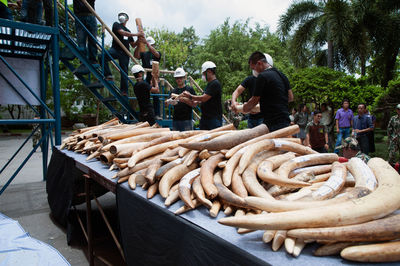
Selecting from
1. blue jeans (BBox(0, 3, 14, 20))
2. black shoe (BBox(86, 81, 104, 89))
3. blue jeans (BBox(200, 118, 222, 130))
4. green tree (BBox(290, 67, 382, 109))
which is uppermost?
blue jeans (BBox(0, 3, 14, 20))

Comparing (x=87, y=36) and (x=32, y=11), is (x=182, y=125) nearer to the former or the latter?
(x=87, y=36)

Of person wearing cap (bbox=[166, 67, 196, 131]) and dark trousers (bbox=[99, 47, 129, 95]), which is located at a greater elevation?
dark trousers (bbox=[99, 47, 129, 95])

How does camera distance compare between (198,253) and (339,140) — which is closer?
(198,253)

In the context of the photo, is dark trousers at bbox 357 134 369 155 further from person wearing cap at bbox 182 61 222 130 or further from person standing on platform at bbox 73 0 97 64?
person standing on platform at bbox 73 0 97 64

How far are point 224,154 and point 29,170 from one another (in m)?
8.88

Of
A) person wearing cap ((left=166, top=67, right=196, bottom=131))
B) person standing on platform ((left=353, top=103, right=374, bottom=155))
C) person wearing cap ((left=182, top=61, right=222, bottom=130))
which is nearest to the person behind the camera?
person wearing cap ((left=182, top=61, right=222, bottom=130))

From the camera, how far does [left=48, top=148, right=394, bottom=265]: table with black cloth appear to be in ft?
3.61

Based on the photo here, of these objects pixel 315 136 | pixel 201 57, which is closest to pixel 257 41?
pixel 201 57

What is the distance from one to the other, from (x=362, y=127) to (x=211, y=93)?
19.4 feet

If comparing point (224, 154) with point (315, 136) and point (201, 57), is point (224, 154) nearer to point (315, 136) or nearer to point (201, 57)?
point (315, 136)

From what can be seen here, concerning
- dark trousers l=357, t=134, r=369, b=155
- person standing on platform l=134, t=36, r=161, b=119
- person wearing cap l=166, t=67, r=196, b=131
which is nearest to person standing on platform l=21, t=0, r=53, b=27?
person standing on platform l=134, t=36, r=161, b=119

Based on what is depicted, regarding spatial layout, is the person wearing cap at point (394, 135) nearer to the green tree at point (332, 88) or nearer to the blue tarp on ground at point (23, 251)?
the green tree at point (332, 88)

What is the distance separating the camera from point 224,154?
2.08 metres

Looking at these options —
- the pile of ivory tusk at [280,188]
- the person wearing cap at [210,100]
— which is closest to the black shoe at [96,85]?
the person wearing cap at [210,100]
